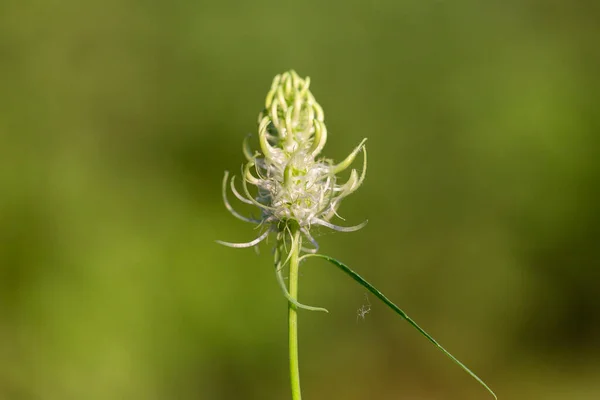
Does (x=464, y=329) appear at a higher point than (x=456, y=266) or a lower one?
lower

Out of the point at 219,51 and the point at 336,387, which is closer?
the point at 336,387

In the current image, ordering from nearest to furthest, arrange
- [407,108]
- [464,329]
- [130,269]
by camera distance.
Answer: [130,269], [464,329], [407,108]

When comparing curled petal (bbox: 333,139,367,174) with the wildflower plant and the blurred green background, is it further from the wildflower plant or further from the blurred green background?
the blurred green background

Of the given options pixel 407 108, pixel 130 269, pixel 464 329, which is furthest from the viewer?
pixel 407 108

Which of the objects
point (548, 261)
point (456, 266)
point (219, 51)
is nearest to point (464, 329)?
point (456, 266)

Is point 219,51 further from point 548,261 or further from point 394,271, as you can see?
point 548,261

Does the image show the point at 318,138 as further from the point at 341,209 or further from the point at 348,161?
the point at 341,209

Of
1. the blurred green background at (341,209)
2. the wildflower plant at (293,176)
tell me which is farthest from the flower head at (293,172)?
the blurred green background at (341,209)

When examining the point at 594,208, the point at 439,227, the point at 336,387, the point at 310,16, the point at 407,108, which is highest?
the point at 310,16
